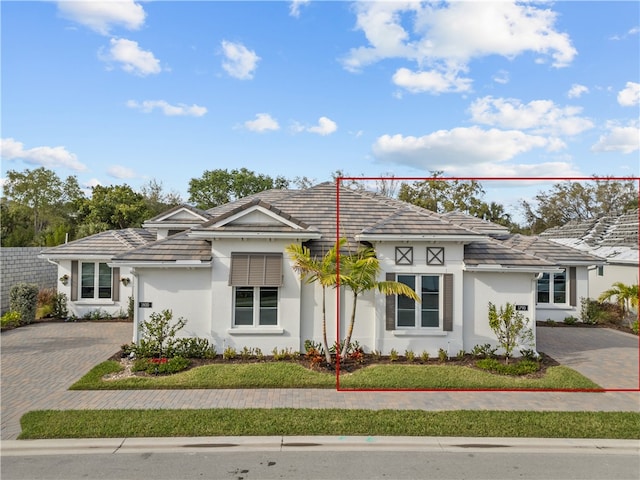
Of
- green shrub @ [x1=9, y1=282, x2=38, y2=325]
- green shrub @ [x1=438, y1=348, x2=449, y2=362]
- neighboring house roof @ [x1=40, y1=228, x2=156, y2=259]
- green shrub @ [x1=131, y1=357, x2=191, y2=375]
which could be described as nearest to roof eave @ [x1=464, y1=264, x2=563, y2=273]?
green shrub @ [x1=438, y1=348, x2=449, y2=362]

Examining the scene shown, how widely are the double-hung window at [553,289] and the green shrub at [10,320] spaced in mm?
22572

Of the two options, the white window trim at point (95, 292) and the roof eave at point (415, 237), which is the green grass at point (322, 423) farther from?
the white window trim at point (95, 292)

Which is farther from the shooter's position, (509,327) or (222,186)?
(222,186)

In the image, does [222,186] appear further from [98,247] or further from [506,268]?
[506,268]

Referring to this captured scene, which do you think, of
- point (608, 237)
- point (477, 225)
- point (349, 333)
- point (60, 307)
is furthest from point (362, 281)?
point (608, 237)

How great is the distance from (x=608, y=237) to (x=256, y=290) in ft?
77.6

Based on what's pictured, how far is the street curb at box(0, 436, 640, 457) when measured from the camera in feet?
22.4

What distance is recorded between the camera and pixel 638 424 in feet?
26.0

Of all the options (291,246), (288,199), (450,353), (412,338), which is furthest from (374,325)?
(288,199)

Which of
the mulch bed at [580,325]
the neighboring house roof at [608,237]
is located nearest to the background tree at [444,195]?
the neighboring house roof at [608,237]

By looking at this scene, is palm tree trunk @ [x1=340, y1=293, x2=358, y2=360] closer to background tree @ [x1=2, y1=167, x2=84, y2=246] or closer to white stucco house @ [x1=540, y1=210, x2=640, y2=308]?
white stucco house @ [x1=540, y1=210, x2=640, y2=308]

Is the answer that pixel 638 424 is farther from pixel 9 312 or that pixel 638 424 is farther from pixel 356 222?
pixel 9 312

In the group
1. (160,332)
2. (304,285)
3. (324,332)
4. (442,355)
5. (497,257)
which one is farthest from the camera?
(497,257)

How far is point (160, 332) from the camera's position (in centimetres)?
1138
